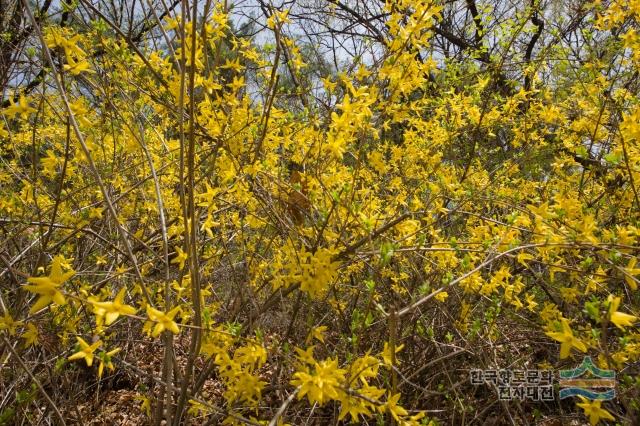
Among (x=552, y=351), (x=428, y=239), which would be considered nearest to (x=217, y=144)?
(x=428, y=239)

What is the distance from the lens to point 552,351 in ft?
10.1

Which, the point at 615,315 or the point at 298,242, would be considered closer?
the point at 615,315

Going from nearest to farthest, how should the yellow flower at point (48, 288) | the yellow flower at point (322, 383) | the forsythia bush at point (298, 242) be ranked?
1. the yellow flower at point (48, 288)
2. the yellow flower at point (322, 383)
3. the forsythia bush at point (298, 242)

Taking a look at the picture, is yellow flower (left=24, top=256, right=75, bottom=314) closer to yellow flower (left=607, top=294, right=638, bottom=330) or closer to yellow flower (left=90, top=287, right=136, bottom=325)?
yellow flower (left=90, top=287, right=136, bottom=325)

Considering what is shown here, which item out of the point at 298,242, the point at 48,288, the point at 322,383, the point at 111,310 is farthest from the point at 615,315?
the point at 48,288

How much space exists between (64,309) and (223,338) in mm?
1244

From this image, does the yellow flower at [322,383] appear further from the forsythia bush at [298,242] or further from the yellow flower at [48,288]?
the yellow flower at [48,288]

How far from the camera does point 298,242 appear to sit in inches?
90.0

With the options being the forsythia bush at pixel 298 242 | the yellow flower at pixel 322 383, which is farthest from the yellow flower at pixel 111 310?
the yellow flower at pixel 322 383

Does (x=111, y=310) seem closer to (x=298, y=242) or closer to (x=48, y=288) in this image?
(x=48, y=288)

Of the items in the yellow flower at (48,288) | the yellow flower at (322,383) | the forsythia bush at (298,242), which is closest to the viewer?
the yellow flower at (48,288)

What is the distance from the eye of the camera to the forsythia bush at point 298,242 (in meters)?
1.71

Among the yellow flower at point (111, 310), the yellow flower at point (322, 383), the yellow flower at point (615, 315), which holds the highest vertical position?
the yellow flower at point (615, 315)

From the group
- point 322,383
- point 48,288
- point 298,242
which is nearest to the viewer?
point 48,288
